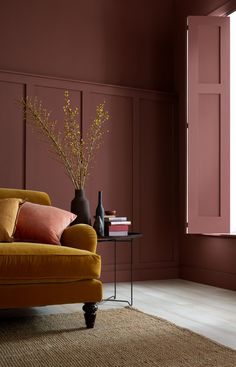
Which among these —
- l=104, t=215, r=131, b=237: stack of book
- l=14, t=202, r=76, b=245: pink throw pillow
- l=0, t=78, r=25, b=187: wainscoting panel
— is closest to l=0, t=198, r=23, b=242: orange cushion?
l=14, t=202, r=76, b=245: pink throw pillow

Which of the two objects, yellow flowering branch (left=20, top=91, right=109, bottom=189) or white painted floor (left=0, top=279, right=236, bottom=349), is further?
yellow flowering branch (left=20, top=91, right=109, bottom=189)

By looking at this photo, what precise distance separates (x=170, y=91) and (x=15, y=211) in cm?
284

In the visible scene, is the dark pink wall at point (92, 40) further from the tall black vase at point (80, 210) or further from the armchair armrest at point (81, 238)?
the armchair armrest at point (81, 238)

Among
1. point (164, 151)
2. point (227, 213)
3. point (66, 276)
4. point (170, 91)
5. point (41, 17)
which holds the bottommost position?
point (66, 276)

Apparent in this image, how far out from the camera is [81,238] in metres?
3.26

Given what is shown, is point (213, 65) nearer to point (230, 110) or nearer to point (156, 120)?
point (230, 110)

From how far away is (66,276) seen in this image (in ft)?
9.72

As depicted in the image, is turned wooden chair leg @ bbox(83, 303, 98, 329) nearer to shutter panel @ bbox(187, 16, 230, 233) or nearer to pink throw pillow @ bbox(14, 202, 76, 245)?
pink throw pillow @ bbox(14, 202, 76, 245)

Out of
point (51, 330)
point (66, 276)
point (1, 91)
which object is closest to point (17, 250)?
point (66, 276)

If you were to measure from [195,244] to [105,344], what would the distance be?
2.67m

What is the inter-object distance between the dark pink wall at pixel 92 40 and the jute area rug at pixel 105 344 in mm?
2685

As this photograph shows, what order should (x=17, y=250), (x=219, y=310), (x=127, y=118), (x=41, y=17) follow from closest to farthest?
(x=17, y=250), (x=219, y=310), (x=41, y=17), (x=127, y=118)

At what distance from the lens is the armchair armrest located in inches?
127

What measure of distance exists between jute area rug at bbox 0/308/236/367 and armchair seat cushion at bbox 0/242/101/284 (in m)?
0.33
